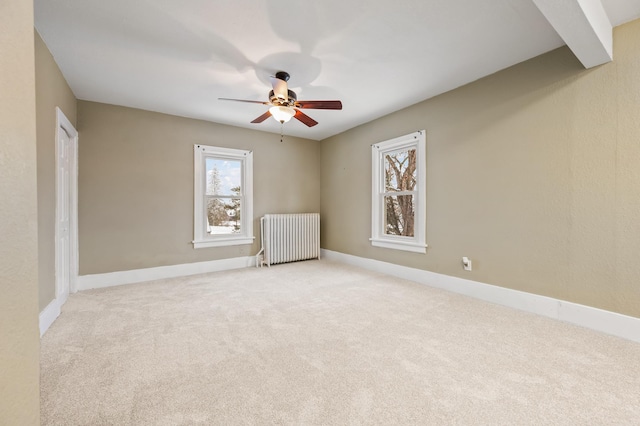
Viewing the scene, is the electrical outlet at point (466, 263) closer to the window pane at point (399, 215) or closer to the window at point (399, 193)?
the window at point (399, 193)

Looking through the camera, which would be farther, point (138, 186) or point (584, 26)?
point (138, 186)

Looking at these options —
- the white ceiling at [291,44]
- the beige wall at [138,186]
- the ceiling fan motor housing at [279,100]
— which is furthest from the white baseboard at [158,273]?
the ceiling fan motor housing at [279,100]

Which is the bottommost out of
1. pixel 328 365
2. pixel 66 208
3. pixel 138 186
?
pixel 328 365

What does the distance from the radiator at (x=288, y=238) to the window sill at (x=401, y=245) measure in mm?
1302

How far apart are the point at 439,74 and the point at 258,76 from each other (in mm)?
1982

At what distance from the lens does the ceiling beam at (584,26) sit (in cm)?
169

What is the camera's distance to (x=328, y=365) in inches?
71.6

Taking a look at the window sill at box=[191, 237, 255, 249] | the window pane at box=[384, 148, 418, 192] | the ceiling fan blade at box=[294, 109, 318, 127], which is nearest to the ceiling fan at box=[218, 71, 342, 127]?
the ceiling fan blade at box=[294, 109, 318, 127]

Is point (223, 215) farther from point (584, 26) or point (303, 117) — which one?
point (584, 26)

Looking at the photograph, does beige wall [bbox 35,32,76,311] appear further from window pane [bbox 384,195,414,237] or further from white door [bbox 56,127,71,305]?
window pane [bbox 384,195,414,237]

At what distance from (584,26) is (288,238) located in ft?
14.4

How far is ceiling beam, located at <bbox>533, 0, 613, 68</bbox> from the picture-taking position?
1687mm

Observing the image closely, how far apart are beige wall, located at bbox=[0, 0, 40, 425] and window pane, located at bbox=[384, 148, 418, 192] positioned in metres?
3.93

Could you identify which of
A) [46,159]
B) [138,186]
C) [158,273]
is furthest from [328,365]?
[138,186]
